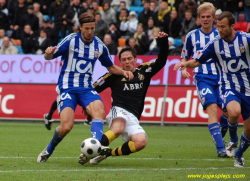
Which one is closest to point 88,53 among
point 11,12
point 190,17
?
point 190,17

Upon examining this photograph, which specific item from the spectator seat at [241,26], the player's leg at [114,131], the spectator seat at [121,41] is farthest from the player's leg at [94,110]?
the spectator seat at [121,41]

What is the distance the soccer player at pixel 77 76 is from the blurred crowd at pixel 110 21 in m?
10.6

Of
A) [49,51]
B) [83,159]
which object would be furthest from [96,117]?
[49,51]

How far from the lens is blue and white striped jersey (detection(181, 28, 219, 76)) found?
9.77 metres

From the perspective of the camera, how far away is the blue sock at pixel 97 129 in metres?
7.67

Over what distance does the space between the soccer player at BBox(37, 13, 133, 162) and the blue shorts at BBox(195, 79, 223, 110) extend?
1.93m

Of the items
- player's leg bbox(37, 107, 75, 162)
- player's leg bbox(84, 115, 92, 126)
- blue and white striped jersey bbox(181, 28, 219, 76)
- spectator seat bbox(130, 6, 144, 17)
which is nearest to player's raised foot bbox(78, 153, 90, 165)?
player's leg bbox(37, 107, 75, 162)

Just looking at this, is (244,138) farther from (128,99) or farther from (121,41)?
(121,41)

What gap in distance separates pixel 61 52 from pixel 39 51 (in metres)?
13.7

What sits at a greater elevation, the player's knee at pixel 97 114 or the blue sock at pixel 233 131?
the player's knee at pixel 97 114

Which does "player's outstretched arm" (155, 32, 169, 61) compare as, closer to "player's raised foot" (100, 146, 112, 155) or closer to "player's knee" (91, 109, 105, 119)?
"player's knee" (91, 109, 105, 119)

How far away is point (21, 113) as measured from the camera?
1700 centimetres

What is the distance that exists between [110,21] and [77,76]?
47.1 feet

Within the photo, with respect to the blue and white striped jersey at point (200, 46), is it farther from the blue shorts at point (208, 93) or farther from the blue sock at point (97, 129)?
the blue sock at point (97, 129)
